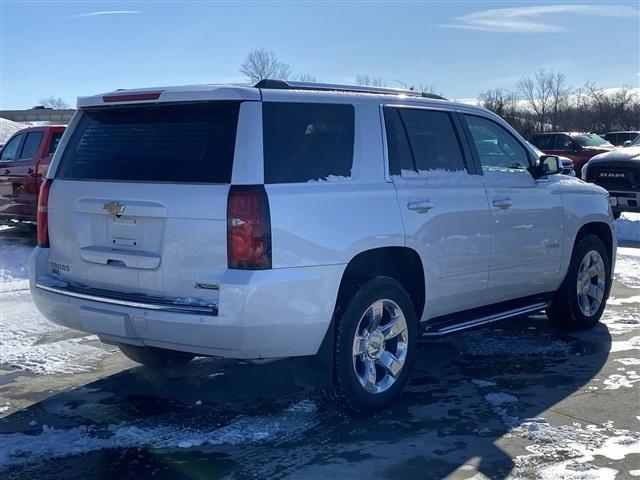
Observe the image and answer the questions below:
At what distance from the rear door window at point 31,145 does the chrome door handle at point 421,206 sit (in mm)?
9149

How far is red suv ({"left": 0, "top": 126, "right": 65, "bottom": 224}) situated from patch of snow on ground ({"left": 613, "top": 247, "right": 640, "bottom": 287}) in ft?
27.8

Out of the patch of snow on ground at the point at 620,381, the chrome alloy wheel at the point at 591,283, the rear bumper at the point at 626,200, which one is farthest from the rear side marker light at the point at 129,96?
the rear bumper at the point at 626,200

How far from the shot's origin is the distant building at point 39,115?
258ft

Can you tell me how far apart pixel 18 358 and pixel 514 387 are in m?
3.84

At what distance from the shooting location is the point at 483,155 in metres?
6.16

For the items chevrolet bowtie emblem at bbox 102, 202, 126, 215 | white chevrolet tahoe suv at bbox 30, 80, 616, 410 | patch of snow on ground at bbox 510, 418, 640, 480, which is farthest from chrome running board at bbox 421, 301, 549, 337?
chevrolet bowtie emblem at bbox 102, 202, 126, 215

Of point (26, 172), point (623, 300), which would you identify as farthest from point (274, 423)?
point (26, 172)

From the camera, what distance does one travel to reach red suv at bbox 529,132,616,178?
2333 cm

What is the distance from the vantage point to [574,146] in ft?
77.8

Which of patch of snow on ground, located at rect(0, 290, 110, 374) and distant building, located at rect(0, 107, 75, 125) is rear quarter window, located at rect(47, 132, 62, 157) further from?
distant building, located at rect(0, 107, 75, 125)

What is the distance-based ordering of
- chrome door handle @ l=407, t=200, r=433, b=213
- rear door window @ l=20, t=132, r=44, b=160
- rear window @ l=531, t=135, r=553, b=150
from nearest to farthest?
chrome door handle @ l=407, t=200, r=433, b=213 → rear door window @ l=20, t=132, r=44, b=160 → rear window @ l=531, t=135, r=553, b=150

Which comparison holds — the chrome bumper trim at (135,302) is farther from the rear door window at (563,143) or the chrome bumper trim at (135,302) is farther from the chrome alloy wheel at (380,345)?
the rear door window at (563,143)

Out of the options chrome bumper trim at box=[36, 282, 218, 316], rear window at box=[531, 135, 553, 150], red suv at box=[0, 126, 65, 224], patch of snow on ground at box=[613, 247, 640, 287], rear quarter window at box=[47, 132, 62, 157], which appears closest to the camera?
chrome bumper trim at box=[36, 282, 218, 316]

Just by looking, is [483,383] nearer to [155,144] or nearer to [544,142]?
[155,144]
